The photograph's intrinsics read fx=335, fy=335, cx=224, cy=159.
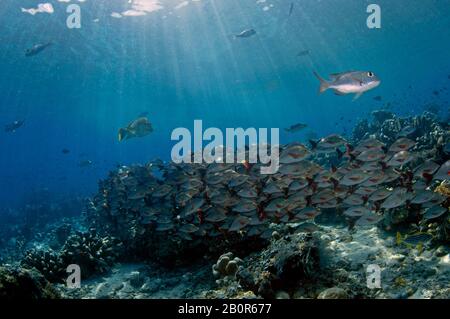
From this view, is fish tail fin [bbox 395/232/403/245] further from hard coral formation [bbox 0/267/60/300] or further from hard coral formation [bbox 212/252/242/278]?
hard coral formation [bbox 0/267/60/300]

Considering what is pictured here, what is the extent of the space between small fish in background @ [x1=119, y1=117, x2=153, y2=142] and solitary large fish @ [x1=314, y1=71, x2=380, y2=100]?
388 inches

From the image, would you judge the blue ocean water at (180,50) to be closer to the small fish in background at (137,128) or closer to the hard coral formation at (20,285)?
the small fish in background at (137,128)

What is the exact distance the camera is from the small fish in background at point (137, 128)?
14.7 meters

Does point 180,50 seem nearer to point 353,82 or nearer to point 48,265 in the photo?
point 48,265

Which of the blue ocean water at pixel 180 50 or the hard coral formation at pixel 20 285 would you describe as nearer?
the hard coral formation at pixel 20 285

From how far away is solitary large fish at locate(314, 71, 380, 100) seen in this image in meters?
6.14

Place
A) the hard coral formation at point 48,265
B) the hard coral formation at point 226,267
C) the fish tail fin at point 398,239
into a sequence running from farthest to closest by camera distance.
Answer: the hard coral formation at point 48,265 → the fish tail fin at point 398,239 → the hard coral formation at point 226,267

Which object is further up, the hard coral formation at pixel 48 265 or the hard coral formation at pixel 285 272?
the hard coral formation at pixel 285 272

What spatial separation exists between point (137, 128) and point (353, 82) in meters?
10.6

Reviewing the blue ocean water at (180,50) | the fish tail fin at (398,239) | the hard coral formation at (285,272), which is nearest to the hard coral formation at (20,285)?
the hard coral formation at (285,272)

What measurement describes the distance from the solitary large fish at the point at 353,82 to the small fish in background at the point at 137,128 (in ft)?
32.4

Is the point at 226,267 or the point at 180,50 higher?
the point at 180,50

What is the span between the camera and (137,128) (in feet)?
48.5

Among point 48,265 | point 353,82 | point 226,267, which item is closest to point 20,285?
point 226,267
